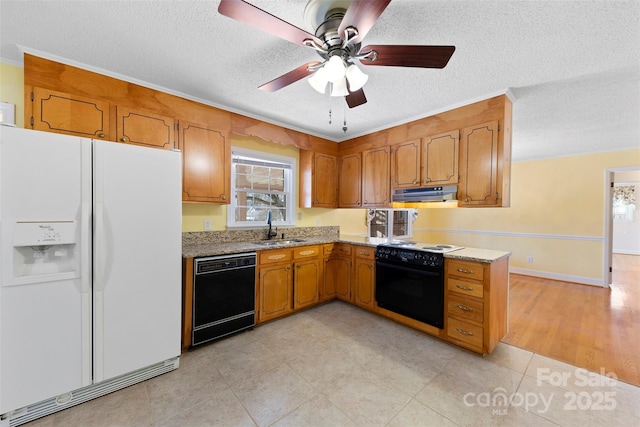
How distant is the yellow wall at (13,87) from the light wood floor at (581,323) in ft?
15.8

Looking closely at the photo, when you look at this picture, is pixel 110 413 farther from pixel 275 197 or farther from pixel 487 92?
pixel 487 92

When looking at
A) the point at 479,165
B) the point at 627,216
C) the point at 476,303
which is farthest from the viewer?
the point at 627,216

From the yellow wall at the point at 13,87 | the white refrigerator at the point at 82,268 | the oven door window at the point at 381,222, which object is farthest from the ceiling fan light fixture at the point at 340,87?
the oven door window at the point at 381,222

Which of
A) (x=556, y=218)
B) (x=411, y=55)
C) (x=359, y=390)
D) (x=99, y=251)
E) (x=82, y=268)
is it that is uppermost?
(x=411, y=55)

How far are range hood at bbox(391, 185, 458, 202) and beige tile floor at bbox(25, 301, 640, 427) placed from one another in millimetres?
1510

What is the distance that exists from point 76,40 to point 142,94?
569mm

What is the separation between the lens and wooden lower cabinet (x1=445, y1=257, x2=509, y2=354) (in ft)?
7.27

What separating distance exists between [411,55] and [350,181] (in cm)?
252

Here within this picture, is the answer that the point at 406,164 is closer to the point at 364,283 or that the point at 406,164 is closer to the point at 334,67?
the point at 364,283

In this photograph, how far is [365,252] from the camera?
10.6 ft

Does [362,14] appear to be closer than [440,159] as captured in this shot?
Yes

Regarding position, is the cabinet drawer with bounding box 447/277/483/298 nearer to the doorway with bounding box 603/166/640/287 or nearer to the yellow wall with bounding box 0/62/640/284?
the yellow wall with bounding box 0/62/640/284

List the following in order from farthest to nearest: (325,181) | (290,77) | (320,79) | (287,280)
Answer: (325,181), (287,280), (290,77), (320,79)

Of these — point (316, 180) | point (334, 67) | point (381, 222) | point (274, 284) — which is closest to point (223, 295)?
point (274, 284)
